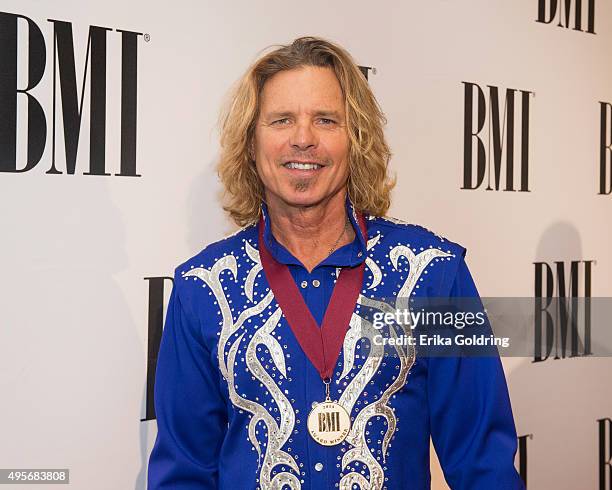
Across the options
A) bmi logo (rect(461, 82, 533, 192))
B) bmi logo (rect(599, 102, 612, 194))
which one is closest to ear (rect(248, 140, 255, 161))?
bmi logo (rect(461, 82, 533, 192))

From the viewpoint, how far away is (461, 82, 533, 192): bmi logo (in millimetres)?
2605

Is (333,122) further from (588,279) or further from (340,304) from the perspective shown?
(588,279)

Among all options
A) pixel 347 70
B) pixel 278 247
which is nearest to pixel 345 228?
pixel 278 247

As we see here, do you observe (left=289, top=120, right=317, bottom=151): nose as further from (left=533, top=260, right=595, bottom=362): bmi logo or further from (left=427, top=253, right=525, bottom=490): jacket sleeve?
(left=533, top=260, right=595, bottom=362): bmi logo

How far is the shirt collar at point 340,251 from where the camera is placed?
164 cm

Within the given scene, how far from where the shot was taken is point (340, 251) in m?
1.66

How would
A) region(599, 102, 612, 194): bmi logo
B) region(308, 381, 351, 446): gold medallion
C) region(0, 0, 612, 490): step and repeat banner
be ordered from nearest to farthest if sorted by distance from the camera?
region(308, 381, 351, 446): gold medallion → region(0, 0, 612, 490): step and repeat banner → region(599, 102, 612, 194): bmi logo

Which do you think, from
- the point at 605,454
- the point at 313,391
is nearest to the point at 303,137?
the point at 313,391

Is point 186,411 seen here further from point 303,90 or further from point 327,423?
point 303,90

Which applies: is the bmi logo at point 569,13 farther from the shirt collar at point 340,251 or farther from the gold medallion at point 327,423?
the gold medallion at point 327,423

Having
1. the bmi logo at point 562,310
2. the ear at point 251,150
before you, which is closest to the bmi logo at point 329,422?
the ear at point 251,150

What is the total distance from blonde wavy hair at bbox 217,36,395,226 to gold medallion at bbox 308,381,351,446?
45cm

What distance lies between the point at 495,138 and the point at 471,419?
131 cm

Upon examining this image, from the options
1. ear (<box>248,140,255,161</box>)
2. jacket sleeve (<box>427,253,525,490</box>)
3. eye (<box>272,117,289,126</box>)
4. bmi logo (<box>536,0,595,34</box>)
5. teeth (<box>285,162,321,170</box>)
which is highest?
bmi logo (<box>536,0,595,34</box>)
